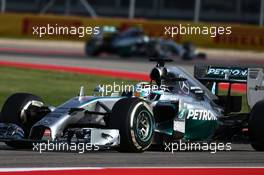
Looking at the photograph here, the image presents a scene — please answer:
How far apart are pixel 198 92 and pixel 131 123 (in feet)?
6.20

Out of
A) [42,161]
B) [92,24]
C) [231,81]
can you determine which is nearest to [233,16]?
[92,24]

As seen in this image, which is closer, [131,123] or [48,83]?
[131,123]

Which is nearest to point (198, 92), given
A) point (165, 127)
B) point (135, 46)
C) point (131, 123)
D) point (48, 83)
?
A: point (165, 127)

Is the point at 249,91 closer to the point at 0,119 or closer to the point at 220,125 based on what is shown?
the point at 220,125

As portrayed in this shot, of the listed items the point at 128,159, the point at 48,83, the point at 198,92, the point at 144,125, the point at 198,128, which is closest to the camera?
the point at 128,159

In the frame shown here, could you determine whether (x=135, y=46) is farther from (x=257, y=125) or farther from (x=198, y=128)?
(x=257, y=125)

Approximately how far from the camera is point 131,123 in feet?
33.8

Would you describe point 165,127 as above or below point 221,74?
below

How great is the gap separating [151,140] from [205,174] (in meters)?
1.98

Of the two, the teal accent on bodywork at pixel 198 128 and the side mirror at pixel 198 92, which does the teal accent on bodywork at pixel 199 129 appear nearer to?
the teal accent on bodywork at pixel 198 128

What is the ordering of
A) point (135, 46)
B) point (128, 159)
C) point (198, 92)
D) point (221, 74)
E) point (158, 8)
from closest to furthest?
point (128, 159)
point (198, 92)
point (221, 74)
point (135, 46)
point (158, 8)

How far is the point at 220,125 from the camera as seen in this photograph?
11805mm

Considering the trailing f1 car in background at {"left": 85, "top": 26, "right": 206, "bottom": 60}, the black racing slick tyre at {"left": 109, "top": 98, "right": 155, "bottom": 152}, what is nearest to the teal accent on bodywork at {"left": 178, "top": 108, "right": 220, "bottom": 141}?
the black racing slick tyre at {"left": 109, "top": 98, "right": 155, "bottom": 152}

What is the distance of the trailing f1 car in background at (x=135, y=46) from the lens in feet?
124
